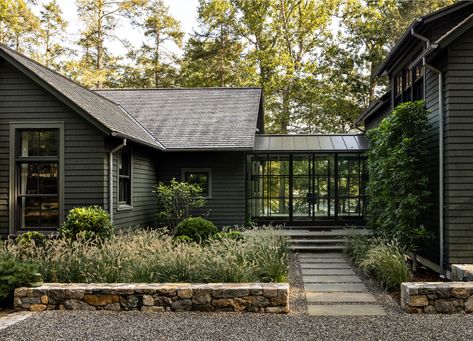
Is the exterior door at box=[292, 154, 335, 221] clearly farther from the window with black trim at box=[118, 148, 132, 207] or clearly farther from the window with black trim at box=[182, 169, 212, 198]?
the window with black trim at box=[118, 148, 132, 207]

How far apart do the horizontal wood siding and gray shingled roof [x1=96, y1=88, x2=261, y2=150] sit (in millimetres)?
878

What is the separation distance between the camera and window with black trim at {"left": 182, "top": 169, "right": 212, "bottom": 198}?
47.3 ft

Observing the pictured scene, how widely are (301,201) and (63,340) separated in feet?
34.0

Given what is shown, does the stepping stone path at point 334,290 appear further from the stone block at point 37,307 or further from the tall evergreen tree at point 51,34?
the tall evergreen tree at point 51,34

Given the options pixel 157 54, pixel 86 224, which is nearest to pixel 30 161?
pixel 86 224

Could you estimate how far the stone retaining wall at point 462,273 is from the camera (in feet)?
23.7

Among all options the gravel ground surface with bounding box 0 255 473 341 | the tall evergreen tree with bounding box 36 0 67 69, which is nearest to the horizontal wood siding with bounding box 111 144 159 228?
the gravel ground surface with bounding box 0 255 473 341

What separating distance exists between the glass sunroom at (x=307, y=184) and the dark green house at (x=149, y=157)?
31mm

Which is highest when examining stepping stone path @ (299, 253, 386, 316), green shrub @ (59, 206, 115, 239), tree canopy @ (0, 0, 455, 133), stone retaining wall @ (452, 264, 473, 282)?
tree canopy @ (0, 0, 455, 133)

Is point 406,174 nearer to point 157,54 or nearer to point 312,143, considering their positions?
point 312,143

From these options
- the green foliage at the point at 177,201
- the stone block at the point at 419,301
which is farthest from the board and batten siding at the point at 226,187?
the stone block at the point at 419,301

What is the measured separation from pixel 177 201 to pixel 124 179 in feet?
6.06

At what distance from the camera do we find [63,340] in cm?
534

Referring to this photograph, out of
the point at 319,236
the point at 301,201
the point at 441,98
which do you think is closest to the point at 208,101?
the point at 301,201
